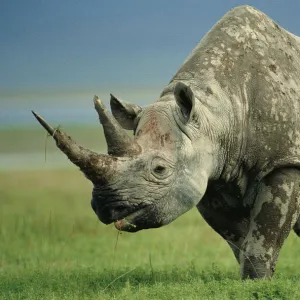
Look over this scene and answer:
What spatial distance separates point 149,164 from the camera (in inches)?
344

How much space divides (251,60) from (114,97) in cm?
133

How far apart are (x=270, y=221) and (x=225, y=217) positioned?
91 cm

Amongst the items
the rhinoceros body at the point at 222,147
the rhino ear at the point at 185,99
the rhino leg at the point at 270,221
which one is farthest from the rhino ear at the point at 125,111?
the rhino leg at the point at 270,221

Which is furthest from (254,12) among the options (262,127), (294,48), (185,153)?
(185,153)

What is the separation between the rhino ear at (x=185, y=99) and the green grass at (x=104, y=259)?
149 centimetres

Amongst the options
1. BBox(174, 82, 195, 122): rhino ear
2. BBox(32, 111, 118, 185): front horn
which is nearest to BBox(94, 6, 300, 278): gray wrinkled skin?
BBox(174, 82, 195, 122): rhino ear

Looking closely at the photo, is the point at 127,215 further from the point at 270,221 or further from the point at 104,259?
the point at 104,259

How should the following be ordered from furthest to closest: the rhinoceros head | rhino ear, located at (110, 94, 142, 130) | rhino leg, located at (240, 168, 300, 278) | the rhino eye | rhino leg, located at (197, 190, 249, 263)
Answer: rhino leg, located at (197, 190, 249, 263) < rhino ear, located at (110, 94, 142, 130) < rhino leg, located at (240, 168, 300, 278) < the rhino eye < the rhinoceros head

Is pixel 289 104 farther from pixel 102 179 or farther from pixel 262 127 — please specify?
pixel 102 179

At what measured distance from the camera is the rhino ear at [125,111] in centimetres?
965

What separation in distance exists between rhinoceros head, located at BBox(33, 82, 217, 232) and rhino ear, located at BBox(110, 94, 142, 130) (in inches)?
10.7

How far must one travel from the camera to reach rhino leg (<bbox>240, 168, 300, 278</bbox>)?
9484 millimetres

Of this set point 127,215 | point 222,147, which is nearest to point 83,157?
point 127,215

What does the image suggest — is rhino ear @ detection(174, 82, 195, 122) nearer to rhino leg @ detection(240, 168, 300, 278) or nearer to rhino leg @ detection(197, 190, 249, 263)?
rhino leg @ detection(240, 168, 300, 278)
